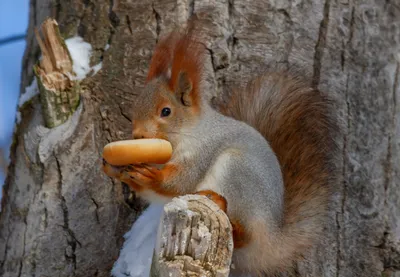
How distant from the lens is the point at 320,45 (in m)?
1.84

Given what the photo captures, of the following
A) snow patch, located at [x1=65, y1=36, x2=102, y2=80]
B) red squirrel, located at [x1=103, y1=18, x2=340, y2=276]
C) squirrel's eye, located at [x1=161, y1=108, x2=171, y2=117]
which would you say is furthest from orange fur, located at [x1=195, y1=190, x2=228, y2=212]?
snow patch, located at [x1=65, y1=36, x2=102, y2=80]

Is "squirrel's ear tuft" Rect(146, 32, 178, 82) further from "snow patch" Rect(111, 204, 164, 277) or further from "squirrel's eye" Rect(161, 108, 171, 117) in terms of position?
"snow patch" Rect(111, 204, 164, 277)

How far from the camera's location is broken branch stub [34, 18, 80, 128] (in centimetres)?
181

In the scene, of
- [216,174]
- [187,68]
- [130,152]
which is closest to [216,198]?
[216,174]

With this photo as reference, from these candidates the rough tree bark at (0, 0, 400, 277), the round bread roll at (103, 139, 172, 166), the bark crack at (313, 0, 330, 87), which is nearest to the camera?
the round bread roll at (103, 139, 172, 166)

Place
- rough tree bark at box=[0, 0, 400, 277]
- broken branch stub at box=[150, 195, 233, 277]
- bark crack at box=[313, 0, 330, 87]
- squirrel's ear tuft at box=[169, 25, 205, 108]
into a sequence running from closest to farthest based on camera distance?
1. broken branch stub at box=[150, 195, 233, 277]
2. squirrel's ear tuft at box=[169, 25, 205, 108]
3. rough tree bark at box=[0, 0, 400, 277]
4. bark crack at box=[313, 0, 330, 87]

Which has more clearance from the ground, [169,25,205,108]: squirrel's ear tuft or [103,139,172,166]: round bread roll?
[169,25,205,108]: squirrel's ear tuft

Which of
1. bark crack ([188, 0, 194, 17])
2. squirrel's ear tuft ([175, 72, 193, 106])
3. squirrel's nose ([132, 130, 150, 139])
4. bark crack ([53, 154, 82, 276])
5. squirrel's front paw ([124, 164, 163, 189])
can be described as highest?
bark crack ([188, 0, 194, 17])

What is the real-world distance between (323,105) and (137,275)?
0.56m

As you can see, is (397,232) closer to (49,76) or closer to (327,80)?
(327,80)

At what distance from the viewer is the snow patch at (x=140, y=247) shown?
1.65m

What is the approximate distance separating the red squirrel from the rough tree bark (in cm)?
7

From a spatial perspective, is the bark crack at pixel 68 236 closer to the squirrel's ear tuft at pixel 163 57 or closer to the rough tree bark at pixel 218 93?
the rough tree bark at pixel 218 93

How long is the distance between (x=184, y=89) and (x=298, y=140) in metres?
0.28
